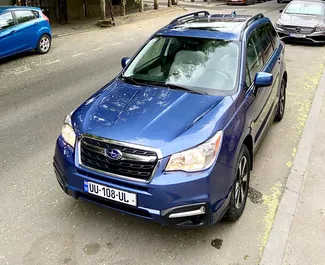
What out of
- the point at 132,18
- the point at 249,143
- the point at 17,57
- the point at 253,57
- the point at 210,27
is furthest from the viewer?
the point at 132,18

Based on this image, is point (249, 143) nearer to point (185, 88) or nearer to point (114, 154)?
point (185, 88)

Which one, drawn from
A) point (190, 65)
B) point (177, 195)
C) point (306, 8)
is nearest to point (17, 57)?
point (190, 65)

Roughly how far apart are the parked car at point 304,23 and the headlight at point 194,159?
1132cm

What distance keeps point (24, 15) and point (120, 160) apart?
368 inches

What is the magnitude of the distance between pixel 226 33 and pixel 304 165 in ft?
6.56

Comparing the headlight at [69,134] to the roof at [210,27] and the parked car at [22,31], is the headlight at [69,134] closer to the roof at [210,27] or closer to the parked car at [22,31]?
the roof at [210,27]

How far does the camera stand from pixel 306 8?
14.0 m

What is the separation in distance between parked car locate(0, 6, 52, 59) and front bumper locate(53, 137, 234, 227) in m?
8.23

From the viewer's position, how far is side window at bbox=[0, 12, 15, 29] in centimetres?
998

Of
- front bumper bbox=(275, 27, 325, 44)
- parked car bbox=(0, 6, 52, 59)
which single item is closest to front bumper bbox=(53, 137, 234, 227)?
parked car bbox=(0, 6, 52, 59)

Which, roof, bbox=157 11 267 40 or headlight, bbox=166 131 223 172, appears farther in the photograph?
roof, bbox=157 11 267 40

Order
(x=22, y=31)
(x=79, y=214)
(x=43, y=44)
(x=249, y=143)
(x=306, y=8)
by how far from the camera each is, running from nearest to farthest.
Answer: (x=79, y=214) < (x=249, y=143) < (x=22, y=31) < (x=43, y=44) < (x=306, y=8)

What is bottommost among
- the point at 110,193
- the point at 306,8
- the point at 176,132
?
the point at 110,193

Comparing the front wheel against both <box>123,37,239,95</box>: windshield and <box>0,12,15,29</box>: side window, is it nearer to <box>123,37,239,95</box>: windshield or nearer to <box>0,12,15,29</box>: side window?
<box>0,12,15,29</box>: side window
